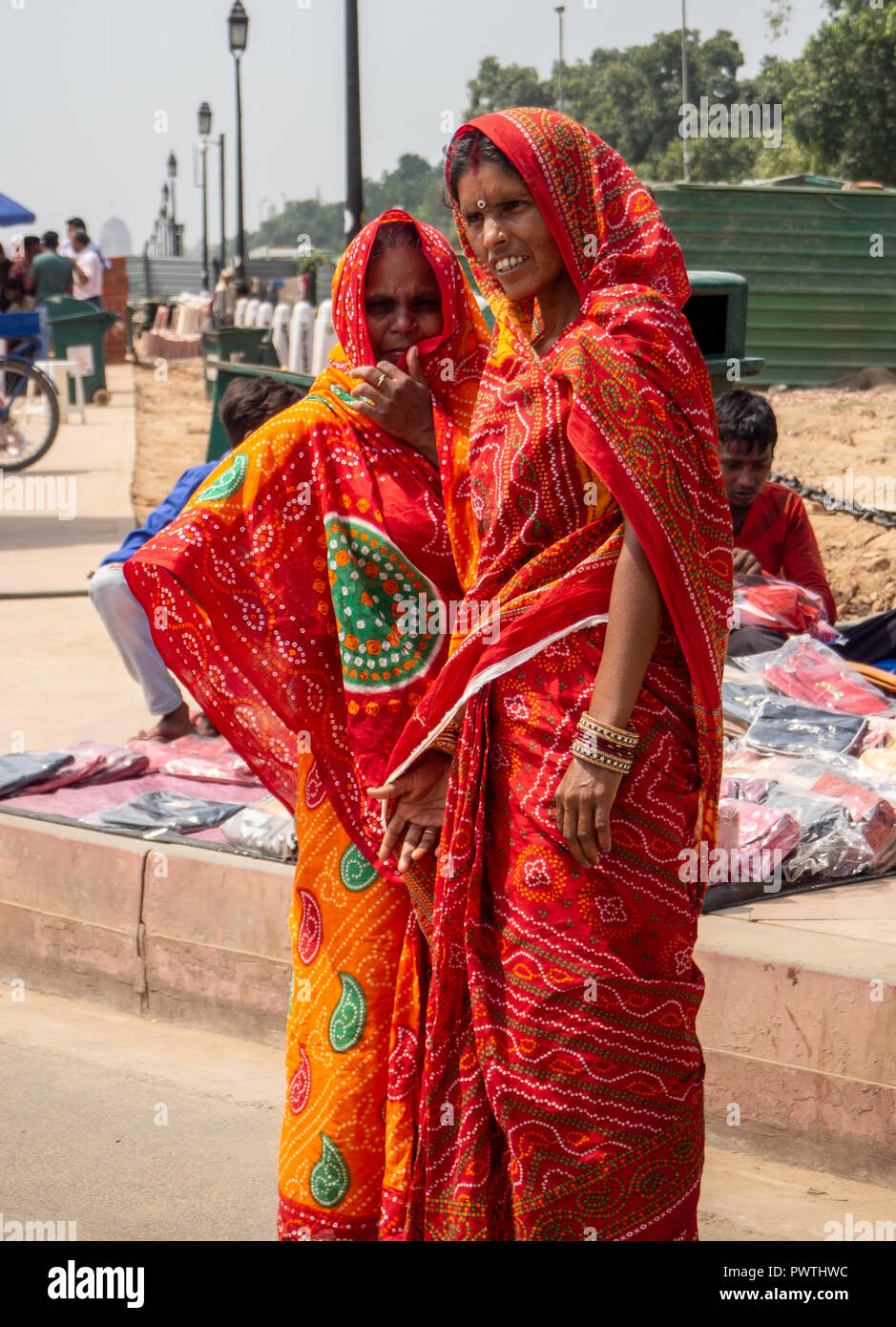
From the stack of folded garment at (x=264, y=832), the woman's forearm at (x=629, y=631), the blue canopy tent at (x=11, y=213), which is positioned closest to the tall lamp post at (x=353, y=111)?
the blue canopy tent at (x=11, y=213)

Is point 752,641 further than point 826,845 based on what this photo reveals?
Yes

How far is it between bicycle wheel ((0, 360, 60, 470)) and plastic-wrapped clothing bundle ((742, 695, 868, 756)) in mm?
8656

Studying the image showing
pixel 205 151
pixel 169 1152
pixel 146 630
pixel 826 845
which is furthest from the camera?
pixel 205 151

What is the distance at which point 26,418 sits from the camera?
12391mm

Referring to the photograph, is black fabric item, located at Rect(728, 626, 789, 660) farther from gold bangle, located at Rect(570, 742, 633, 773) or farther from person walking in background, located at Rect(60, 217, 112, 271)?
person walking in background, located at Rect(60, 217, 112, 271)

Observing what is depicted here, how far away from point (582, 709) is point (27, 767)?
2.96 metres

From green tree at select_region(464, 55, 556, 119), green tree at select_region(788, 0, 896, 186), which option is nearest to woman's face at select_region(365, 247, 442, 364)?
green tree at select_region(788, 0, 896, 186)

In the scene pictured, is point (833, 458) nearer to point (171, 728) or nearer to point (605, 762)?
point (171, 728)

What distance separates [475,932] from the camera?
6.92 ft

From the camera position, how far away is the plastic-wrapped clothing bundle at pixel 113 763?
186 inches

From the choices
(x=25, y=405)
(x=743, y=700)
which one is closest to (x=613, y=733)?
(x=743, y=700)

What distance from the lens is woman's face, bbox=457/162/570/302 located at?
2.04 metres

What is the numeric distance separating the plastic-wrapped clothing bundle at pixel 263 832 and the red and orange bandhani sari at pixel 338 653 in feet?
4.27
